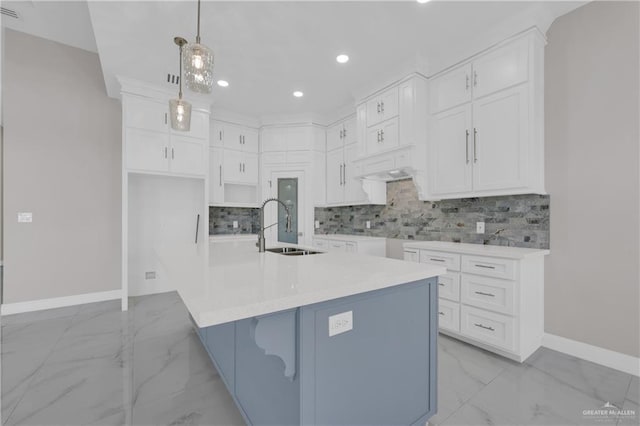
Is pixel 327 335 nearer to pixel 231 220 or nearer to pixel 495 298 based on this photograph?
pixel 495 298

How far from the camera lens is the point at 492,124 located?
8.58 feet

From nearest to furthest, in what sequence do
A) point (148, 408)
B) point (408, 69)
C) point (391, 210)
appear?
point (148, 408)
point (408, 69)
point (391, 210)

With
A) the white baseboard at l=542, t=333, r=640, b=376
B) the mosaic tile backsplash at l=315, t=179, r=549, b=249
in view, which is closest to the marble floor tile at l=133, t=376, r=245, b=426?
the white baseboard at l=542, t=333, r=640, b=376

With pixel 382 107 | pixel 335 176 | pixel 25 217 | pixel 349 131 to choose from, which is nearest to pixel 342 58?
pixel 382 107

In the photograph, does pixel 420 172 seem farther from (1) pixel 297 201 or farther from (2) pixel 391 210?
(1) pixel 297 201

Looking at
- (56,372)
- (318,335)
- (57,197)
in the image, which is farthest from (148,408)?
(57,197)

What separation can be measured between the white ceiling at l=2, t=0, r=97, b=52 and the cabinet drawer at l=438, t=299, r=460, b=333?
4.97m

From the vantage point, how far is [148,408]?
1.72 meters

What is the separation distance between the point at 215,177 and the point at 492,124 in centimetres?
389

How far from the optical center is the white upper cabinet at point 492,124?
7.87ft

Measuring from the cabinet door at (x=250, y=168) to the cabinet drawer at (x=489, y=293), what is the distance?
145 inches

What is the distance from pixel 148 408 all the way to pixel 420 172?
315 centimetres

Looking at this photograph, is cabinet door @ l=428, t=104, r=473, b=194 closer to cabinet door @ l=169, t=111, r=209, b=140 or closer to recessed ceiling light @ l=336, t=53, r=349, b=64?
recessed ceiling light @ l=336, t=53, r=349, b=64

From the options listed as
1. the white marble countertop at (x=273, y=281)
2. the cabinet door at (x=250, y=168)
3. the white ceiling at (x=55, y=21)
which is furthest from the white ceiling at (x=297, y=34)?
the white marble countertop at (x=273, y=281)
